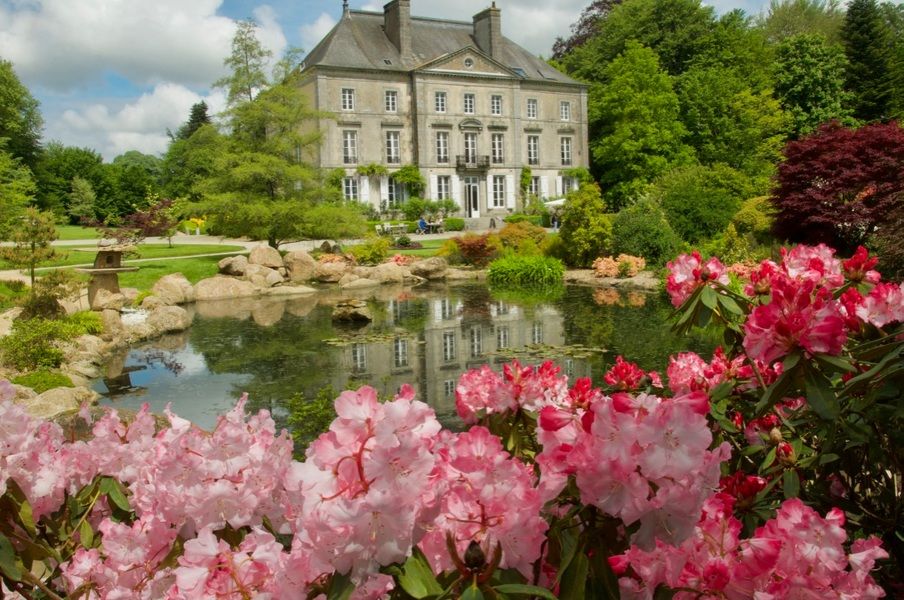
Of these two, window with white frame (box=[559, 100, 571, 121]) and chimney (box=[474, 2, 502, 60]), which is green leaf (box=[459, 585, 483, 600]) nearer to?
chimney (box=[474, 2, 502, 60])

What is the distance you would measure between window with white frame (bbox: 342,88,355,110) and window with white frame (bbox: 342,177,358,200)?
3576 millimetres

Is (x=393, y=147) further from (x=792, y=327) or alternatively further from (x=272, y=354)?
(x=792, y=327)

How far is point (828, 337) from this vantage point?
4.90ft

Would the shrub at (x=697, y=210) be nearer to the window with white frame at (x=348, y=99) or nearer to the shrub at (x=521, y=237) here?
the shrub at (x=521, y=237)

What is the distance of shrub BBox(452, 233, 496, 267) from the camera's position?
22.7 m

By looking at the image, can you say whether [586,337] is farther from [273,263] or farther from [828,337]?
[273,263]

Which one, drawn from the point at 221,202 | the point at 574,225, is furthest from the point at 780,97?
the point at 221,202

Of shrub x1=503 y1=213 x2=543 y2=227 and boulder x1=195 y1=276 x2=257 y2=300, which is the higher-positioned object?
shrub x1=503 y1=213 x2=543 y2=227

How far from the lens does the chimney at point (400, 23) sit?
39.0 meters

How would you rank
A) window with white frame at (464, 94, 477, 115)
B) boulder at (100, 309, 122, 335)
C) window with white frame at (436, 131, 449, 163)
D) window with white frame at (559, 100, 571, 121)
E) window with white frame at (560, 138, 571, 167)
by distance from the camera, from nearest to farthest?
1. boulder at (100, 309, 122, 335)
2. window with white frame at (436, 131, 449, 163)
3. window with white frame at (464, 94, 477, 115)
4. window with white frame at (559, 100, 571, 121)
5. window with white frame at (560, 138, 571, 167)

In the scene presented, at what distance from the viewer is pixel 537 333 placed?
11.7m

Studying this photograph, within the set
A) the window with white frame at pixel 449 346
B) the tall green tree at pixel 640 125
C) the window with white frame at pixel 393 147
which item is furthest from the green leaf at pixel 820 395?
the window with white frame at pixel 393 147

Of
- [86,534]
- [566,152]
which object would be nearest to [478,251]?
[86,534]

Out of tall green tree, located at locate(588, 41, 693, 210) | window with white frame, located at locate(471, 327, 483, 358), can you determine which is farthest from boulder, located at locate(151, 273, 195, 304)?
tall green tree, located at locate(588, 41, 693, 210)
